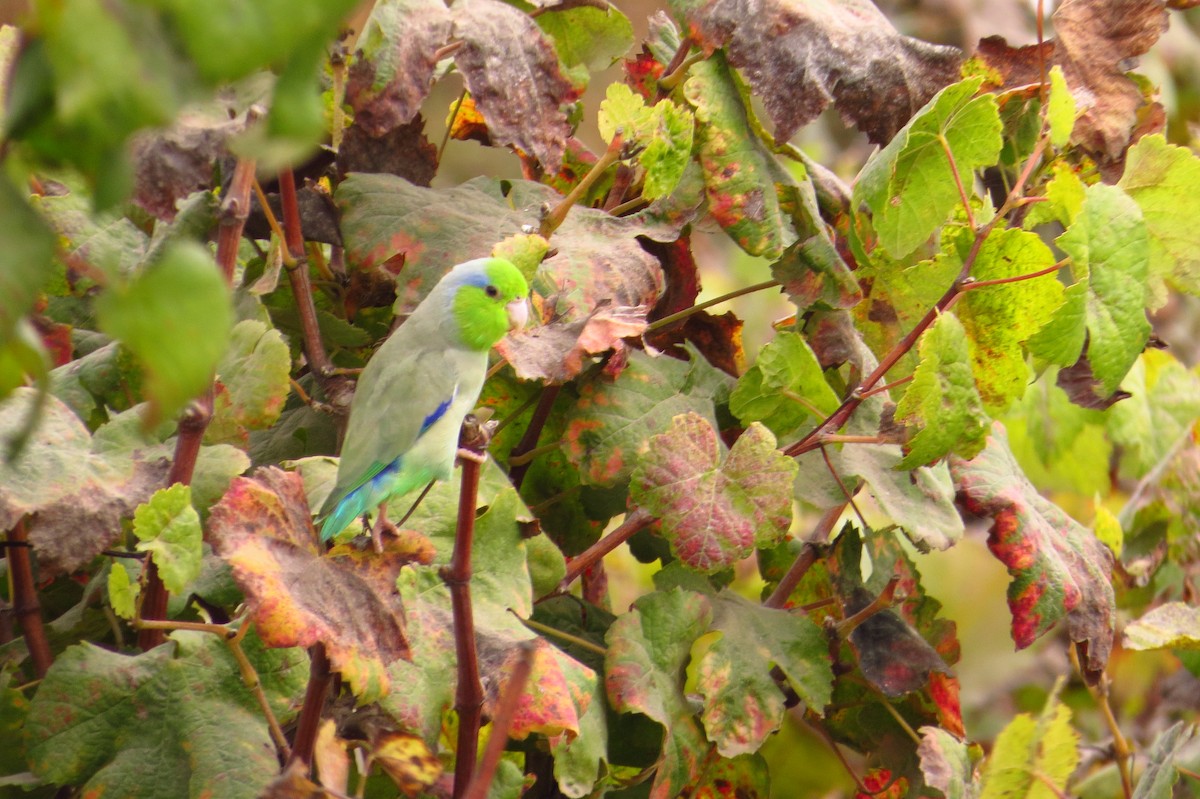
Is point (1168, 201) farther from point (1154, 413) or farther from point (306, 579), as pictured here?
point (306, 579)

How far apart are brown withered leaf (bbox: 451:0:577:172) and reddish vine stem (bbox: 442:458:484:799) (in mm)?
290

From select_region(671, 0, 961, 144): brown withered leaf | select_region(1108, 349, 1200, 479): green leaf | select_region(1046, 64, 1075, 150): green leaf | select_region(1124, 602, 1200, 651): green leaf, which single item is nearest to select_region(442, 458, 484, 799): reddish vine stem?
select_region(671, 0, 961, 144): brown withered leaf

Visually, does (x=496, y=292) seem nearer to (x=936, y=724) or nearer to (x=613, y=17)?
(x=613, y=17)

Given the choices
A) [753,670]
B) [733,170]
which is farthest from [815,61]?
[753,670]

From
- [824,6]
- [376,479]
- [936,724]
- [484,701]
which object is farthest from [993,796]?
[824,6]

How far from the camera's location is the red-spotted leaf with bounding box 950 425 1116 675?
80cm

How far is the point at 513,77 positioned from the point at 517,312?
0.18 m

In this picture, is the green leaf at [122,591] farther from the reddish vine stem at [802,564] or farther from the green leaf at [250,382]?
the reddish vine stem at [802,564]

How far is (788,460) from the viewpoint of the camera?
77 centimetres

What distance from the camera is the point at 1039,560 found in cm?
81

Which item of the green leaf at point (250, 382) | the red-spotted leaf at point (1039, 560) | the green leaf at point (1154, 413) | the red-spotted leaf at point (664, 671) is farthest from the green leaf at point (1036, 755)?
the green leaf at point (1154, 413)

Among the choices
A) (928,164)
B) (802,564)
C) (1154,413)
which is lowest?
(1154,413)

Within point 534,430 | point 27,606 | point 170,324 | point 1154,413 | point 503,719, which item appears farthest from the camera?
point 1154,413

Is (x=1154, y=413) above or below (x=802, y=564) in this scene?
below
